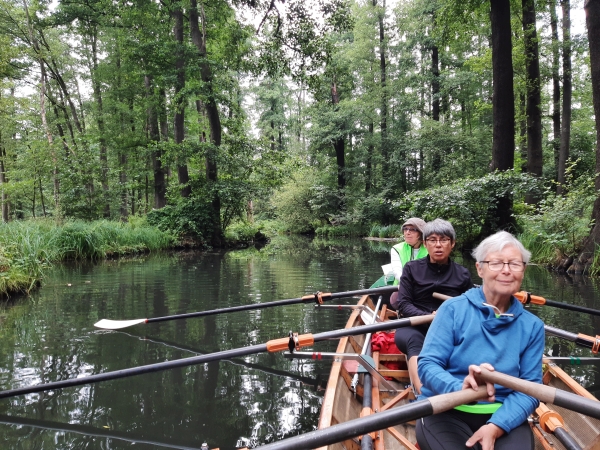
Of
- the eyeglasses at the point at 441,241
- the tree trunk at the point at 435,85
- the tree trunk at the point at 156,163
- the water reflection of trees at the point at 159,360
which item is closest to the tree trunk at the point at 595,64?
the water reflection of trees at the point at 159,360

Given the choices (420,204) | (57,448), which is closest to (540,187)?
(420,204)

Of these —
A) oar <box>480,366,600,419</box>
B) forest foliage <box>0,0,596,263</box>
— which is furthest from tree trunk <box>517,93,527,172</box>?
oar <box>480,366,600,419</box>

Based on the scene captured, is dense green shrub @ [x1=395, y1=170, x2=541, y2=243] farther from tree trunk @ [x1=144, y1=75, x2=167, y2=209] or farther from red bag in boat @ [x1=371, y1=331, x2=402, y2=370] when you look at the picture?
tree trunk @ [x1=144, y1=75, x2=167, y2=209]

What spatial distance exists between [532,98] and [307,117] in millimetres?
19363

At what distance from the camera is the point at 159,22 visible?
16.2 meters

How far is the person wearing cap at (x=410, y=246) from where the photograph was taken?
4.06 meters

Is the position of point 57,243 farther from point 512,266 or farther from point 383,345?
point 512,266

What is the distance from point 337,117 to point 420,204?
1520 cm

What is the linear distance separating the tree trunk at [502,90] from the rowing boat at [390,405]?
27.9ft

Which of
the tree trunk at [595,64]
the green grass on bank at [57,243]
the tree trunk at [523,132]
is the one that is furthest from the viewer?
the tree trunk at [523,132]

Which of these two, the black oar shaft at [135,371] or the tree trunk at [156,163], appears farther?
the tree trunk at [156,163]

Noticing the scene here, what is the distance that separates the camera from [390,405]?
2582 mm

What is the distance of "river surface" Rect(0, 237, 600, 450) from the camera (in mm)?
2898

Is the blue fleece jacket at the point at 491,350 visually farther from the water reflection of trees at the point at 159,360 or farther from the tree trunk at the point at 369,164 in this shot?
the tree trunk at the point at 369,164
